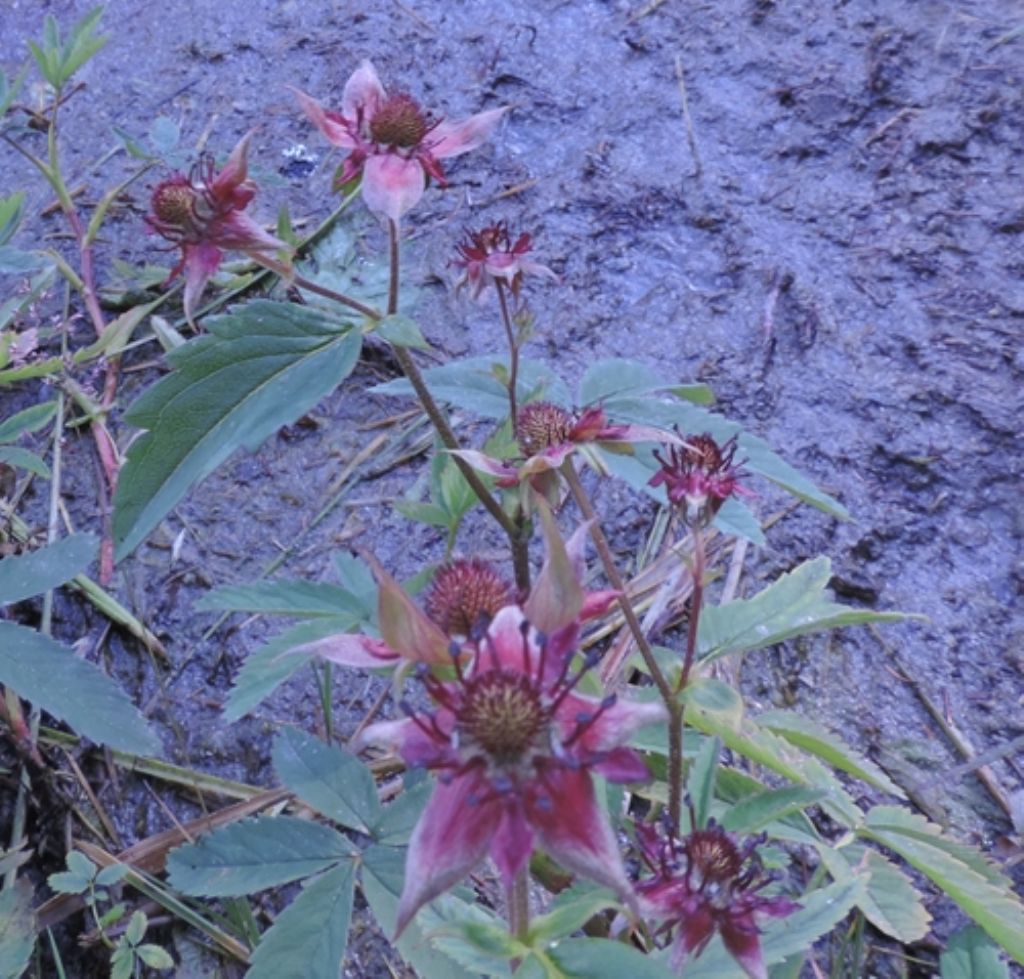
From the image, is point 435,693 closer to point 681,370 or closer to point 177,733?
point 177,733

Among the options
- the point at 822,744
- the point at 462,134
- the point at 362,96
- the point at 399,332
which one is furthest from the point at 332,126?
the point at 822,744

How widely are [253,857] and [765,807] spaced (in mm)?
516

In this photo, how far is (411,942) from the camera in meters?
0.97

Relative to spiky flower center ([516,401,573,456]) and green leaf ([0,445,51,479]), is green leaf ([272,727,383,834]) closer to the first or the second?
spiky flower center ([516,401,573,456])

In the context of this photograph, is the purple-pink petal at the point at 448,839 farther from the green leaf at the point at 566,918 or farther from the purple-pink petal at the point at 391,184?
the purple-pink petal at the point at 391,184

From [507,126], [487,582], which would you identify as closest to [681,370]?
[507,126]

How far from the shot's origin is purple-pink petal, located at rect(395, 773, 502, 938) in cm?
70

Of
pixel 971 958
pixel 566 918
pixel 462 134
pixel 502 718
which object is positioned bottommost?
pixel 971 958

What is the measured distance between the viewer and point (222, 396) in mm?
1086

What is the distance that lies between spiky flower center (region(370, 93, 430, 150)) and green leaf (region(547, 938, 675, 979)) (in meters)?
0.84

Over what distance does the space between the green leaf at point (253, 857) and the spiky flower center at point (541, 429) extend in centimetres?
47

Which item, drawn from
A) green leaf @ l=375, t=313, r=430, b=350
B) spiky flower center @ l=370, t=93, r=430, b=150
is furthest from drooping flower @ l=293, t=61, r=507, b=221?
green leaf @ l=375, t=313, r=430, b=350

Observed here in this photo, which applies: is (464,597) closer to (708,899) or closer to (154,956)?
(708,899)

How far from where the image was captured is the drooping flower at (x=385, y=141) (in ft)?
3.71
